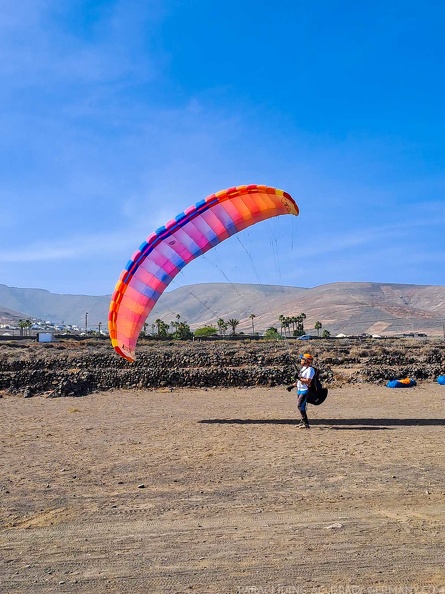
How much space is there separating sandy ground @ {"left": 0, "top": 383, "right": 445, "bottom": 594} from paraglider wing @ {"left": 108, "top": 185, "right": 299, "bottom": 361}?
127 inches

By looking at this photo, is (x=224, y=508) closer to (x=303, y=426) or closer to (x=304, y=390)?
(x=304, y=390)

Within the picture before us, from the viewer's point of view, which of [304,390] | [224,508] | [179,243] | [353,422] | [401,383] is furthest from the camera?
[401,383]

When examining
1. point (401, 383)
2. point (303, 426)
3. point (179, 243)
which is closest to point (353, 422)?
point (303, 426)

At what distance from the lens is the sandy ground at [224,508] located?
4.85m

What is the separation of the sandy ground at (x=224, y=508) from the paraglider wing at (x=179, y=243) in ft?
10.6

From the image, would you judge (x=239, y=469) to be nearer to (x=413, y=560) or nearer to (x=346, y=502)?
(x=346, y=502)

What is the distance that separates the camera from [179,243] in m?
14.3

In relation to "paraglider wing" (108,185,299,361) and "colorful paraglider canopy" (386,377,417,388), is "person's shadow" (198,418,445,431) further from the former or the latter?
"colorful paraglider canopy" (386,377,417,388)

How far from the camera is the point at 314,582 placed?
15.3ft

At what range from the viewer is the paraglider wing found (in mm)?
14094

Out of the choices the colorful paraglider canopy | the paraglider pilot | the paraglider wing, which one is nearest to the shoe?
the paraglider pilot

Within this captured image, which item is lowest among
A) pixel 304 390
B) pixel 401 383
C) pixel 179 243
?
pixel 401 383

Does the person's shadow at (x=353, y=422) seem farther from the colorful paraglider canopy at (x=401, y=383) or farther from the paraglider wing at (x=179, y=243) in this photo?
the colorful paraglider canopy at (x=401, y=383)

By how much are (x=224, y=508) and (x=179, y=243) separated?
8.71 metres
